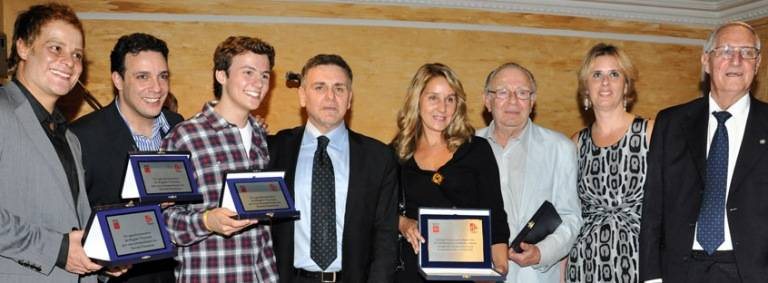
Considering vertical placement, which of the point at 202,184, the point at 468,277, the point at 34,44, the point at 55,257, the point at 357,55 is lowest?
the point at 468,277

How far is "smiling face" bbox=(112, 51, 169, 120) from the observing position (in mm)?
3613

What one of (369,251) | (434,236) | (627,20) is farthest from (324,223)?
(627,20)

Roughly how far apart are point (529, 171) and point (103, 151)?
2.13 m

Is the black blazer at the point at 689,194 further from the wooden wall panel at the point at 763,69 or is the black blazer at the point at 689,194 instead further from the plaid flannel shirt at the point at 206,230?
the wooden wall panel at the point at 763,69

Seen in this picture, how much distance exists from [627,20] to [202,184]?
5.16 meters

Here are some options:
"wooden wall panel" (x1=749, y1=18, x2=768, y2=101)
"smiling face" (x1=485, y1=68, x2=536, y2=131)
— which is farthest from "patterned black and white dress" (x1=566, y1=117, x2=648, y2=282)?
"wooden wall panel" (x1=749, y1=18, x2=768, y2=101)

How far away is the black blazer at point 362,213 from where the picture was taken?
3.26m

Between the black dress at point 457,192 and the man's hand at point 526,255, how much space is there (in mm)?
122

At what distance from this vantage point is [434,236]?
3.38 metres

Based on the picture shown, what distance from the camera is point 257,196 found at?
2.87 metres

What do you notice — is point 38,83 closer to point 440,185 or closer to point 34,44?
point 34,44

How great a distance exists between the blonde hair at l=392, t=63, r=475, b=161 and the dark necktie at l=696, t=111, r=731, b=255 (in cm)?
113

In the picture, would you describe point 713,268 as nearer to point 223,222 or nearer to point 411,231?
point 411,231

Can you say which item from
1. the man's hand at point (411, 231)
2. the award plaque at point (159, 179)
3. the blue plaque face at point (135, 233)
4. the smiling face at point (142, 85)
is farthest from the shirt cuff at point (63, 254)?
the man's hand at point (411, 231)
